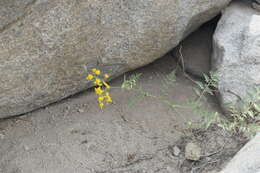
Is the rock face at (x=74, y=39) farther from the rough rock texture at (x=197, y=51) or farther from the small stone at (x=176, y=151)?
the small stone at (x=176, y=151)

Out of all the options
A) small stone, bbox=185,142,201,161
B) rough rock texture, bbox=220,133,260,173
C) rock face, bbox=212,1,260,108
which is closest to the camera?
rough rock texture, bbox=220,133,260,173

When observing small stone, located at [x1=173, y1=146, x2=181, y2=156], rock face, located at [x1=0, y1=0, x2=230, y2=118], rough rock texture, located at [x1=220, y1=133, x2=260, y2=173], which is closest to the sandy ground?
small stone, located at [x1=173, y1=146, x2=181, y2=156]

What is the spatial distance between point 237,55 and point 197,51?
1.66 ft

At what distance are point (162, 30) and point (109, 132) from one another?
2.49ft

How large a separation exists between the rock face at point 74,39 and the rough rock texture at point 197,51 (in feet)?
1.19

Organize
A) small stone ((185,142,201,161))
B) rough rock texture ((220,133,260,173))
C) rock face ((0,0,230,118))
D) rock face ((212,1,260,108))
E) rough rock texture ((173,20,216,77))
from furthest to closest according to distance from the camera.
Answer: rough rock texture ((173,20,216,77)) → rock face ((212,1,260,108)) → small stone ((185,142,201,161)) → rock face ((0,0,230,118)) → rough rock texture ((220,133,260,173))

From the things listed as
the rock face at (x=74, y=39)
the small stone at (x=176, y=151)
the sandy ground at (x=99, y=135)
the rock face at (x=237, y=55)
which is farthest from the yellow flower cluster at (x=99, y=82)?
the rock face at (x=237, y=55)

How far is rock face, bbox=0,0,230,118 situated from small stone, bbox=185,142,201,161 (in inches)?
25.8

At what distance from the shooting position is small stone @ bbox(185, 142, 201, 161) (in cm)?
220

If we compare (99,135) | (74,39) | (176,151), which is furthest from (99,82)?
(176,151)

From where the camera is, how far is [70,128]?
95.8 inches

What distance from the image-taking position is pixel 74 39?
A: 215 cm

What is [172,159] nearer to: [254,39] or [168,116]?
[168,116]

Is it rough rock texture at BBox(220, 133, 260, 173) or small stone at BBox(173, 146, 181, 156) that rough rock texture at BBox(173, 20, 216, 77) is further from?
rough rock texture at BBox(220, 133, 260, 173)
